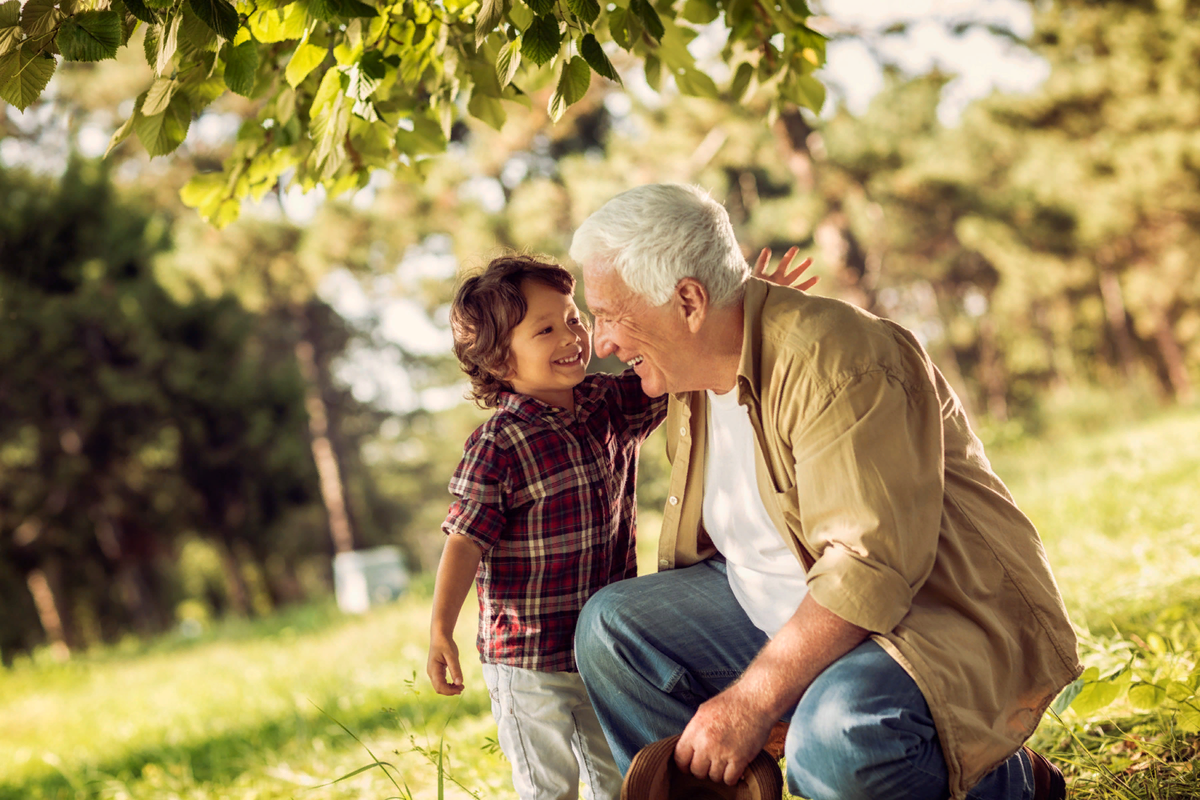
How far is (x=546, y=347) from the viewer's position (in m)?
2.47

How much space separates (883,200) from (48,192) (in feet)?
48.1

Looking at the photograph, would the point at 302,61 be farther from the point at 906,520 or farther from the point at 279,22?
the point at 906,520

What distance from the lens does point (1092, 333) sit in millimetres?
Answer: 29812

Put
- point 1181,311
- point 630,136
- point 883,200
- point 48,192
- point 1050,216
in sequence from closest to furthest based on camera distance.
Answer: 1. point 630,136
2. point 48,192
3. point 883,200
4. point 1050,216
5. point 1181,311

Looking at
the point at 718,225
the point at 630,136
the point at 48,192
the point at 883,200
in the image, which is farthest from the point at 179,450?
Answer: the point at 718,225

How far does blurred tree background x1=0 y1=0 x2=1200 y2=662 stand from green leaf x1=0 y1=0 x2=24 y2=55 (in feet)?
28.3

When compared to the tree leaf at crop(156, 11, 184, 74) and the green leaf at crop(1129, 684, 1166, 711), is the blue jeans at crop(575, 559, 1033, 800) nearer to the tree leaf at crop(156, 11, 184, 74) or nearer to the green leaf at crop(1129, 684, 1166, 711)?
the green leaf at crop(1129, 684, 1166, 711)

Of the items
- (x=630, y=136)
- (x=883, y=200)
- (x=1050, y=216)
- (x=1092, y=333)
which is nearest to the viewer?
(x=630, y=136)

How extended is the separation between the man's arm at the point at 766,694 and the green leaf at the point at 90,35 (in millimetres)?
1573

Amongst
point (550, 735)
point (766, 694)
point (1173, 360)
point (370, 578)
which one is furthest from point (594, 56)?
point (1173, 360)

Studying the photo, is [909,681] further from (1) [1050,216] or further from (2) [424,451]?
(2) [424,451]

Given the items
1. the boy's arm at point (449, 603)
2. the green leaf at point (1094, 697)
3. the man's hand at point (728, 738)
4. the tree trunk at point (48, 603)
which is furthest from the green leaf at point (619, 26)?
the tree trunk at point (48, 603)

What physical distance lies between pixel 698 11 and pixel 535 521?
1.55 meters

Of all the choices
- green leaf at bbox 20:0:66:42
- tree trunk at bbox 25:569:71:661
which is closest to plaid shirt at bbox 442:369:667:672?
green leaf at bbox 20:0:66:42
